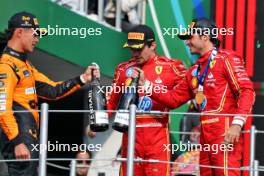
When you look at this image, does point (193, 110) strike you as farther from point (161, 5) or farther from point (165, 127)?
point (165, 127)

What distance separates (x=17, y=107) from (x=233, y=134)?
1.94m

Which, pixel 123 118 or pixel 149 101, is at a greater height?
pixel 149 101

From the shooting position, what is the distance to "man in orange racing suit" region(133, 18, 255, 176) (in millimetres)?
8258

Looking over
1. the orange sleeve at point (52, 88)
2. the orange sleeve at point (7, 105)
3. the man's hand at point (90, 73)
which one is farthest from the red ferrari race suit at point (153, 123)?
the orange sleeve at point (7, 105)

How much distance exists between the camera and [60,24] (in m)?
11.2

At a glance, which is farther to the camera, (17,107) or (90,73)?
(90,73)

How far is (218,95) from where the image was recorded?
27.7ft

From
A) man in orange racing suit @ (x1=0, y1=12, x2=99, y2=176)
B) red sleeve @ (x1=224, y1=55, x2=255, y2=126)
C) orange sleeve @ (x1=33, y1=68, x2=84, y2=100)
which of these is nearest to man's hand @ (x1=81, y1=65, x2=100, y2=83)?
man in orange racing suit @ (x1=0, y1=12, x2=99, y2=176)

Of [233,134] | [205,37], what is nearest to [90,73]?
[205,37]

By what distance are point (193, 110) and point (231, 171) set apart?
12.5 feet

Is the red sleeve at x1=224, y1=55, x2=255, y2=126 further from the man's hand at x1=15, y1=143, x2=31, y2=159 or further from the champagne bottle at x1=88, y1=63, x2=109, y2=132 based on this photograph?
the man's hand at x1=15, y1=143, x2=31, y2=159

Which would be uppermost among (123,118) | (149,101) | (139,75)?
(139,75)

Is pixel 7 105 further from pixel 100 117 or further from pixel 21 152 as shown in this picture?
pixel 100 117

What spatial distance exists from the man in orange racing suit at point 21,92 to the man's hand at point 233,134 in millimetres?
1410
